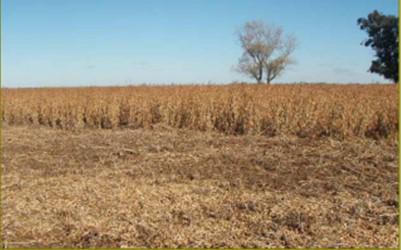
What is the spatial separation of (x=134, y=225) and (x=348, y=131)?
19.9 feet

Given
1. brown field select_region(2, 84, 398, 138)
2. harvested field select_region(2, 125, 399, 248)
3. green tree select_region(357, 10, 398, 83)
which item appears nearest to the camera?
harvested field select_region(2, 125, 399, 248)

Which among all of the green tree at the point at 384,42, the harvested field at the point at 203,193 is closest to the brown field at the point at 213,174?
the harvested field at the point at 203,193

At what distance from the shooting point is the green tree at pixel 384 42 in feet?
118

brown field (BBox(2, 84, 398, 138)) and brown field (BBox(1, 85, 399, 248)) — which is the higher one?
brown field (BBox(2, 84, 398, 138))

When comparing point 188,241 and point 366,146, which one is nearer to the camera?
point 188,241

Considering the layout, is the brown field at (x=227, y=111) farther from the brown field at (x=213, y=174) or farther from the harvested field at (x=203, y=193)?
the harvested field at (x=203, y=193)

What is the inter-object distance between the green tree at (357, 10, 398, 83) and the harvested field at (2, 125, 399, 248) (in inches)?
1148

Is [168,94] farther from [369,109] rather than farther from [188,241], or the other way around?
[188,241]

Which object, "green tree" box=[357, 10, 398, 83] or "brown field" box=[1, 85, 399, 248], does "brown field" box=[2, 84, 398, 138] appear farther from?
"green tree" box=[357, 10, 398, 83]

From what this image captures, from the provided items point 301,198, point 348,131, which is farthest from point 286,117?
point 301,198

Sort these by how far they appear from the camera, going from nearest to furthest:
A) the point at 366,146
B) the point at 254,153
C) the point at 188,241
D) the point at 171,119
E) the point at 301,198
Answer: the point at 188,241
the point at 301,198
the point at 254,153
the point at 366,146
the point at 171,119

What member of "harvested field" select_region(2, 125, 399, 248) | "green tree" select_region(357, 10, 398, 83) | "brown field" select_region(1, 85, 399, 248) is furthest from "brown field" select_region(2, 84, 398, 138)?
"green tree" select_region(357, 10, 398, 83)

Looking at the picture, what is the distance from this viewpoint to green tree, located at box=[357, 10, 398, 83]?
35.9 meters

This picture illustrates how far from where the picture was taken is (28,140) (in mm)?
9992
